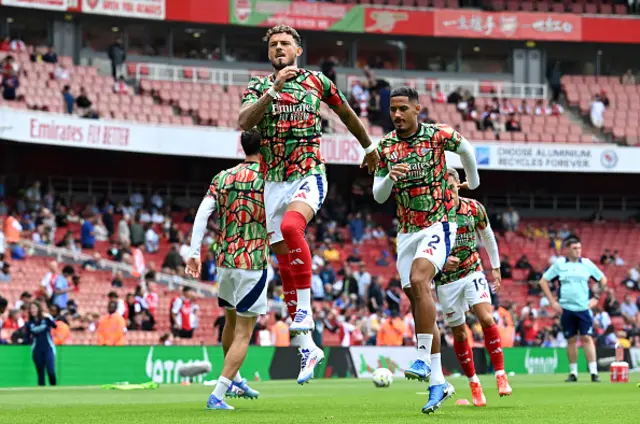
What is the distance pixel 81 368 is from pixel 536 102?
1119 inches

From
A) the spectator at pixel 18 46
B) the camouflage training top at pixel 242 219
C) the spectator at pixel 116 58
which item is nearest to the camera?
the camouflage training top at pixel 242 219

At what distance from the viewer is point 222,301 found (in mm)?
12156

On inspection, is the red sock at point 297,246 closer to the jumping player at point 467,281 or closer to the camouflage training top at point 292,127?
the camouflage training top at point 292,127

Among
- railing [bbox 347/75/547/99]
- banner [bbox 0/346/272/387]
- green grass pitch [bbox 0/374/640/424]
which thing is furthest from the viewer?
railing [bbox 347/75/547/99]

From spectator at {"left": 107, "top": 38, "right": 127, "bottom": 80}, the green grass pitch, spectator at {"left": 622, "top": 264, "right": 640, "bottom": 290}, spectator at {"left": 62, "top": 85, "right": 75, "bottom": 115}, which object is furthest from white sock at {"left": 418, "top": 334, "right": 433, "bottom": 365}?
spectator at {"left": 107, "top": 38, "right": 127, "bottom": 80}

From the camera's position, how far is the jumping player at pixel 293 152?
1007 centimetres

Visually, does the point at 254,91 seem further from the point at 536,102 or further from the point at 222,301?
the point at 536,102

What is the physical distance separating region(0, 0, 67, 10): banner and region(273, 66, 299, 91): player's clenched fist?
3066 cm

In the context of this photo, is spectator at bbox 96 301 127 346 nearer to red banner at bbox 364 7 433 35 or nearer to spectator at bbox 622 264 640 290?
spectator at bbox 622 264 640 290

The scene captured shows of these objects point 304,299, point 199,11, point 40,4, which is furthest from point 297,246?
point 199,11

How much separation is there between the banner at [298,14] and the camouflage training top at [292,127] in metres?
33.4

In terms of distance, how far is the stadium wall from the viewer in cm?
2064

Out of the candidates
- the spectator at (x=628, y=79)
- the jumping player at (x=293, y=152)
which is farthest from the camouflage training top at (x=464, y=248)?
the spectator at (x=628, y=79)

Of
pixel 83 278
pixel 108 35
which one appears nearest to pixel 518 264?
pixel 83 278
